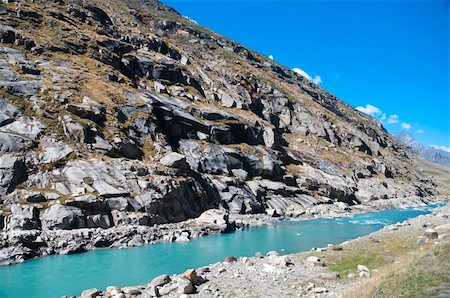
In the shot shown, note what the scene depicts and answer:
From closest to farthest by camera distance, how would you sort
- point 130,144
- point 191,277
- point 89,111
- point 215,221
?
point 191,277
point 215,221
point 130,144
point 89,111

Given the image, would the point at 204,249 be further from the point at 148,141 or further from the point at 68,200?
the point at 148,141

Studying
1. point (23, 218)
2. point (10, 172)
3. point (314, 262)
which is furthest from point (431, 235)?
point (10, 172)

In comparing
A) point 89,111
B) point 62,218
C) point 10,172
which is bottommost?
point 62,218

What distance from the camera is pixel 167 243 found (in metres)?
55.7

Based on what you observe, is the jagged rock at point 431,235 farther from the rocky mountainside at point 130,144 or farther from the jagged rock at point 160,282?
the rocky mountainside at point 130,144

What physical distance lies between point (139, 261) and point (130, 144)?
37.2 m

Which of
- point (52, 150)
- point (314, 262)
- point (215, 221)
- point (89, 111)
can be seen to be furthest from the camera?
point (89, 111)

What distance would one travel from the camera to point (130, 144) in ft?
255

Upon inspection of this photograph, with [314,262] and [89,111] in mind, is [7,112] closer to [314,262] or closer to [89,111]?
[89,111]

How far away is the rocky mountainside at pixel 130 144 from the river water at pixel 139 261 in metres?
5.17

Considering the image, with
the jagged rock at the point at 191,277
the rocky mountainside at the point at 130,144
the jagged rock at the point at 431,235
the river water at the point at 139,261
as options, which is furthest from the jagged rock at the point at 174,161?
the jagged rock at the point at 191,277

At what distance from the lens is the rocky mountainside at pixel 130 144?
190 feet

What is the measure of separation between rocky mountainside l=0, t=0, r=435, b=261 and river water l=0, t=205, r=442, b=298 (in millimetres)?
5168

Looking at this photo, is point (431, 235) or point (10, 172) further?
point (10, 172)
